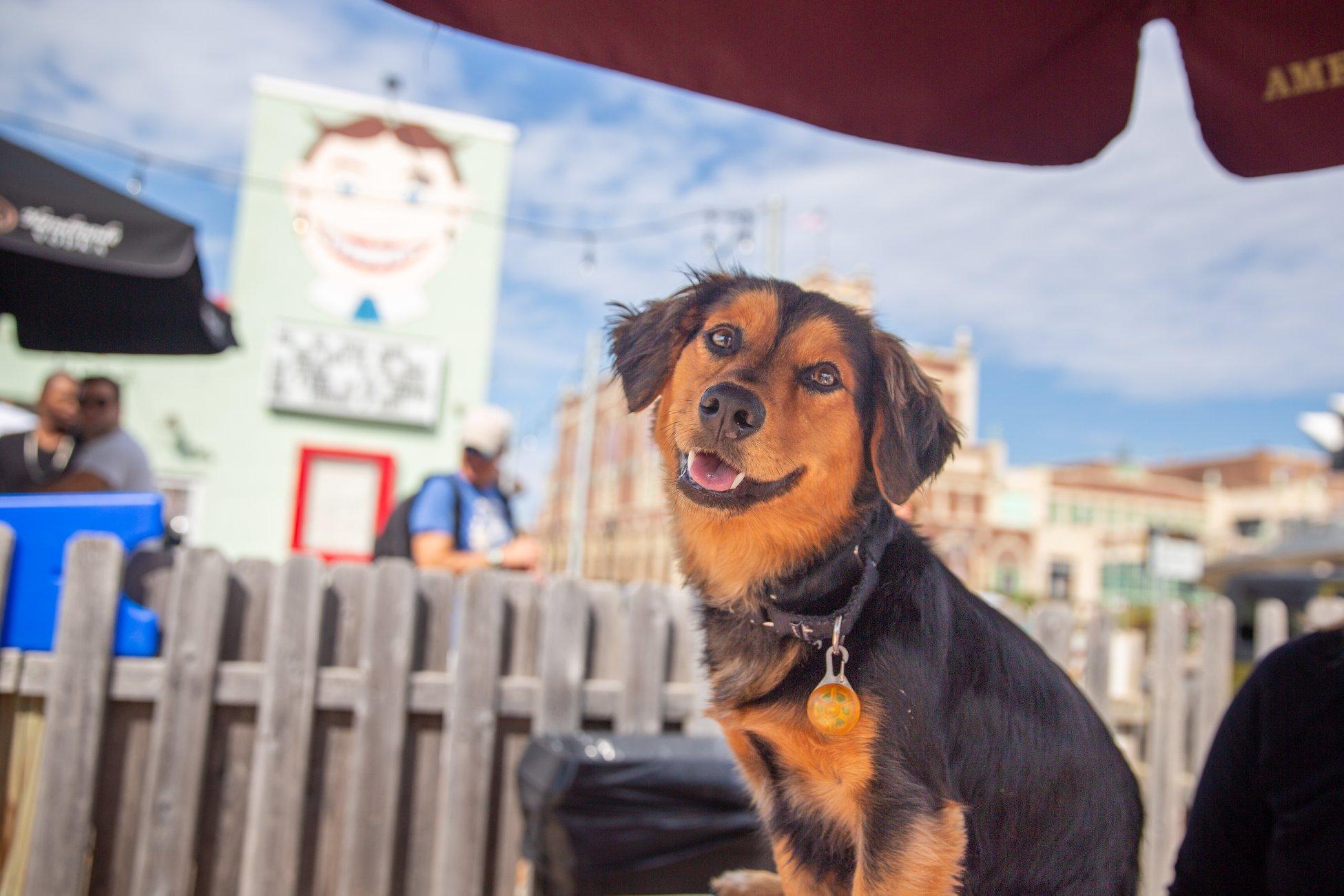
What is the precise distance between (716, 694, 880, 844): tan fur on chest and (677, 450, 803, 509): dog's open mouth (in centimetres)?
24

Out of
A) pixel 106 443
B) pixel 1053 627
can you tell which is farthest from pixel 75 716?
pixel 1053 627

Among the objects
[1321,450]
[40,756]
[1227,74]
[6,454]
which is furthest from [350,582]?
[1321,450]

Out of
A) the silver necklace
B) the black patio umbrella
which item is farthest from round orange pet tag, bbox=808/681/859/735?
the silver necklace

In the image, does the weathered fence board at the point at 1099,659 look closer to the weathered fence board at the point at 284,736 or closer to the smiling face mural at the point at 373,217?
the weathered fence board at the point at 284,736

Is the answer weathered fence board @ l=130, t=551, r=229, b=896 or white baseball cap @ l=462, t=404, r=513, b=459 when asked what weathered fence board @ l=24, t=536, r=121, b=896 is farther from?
white baseball cap @ l=462, t=404, r=513, b=459

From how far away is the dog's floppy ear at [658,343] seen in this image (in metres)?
1.18

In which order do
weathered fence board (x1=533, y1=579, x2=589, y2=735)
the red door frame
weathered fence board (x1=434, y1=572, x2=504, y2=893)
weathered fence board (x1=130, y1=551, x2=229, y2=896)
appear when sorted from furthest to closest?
the red door frame
weathered fence board (x1=533, y1=579, x2=589, y2=735)
weathered fence board (x1=434, y1=572, x2=504, y2=893)
weathered fence board (x1=130, y1=551, x2=229, y2=896)

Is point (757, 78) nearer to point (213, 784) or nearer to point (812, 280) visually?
point (812, 280)

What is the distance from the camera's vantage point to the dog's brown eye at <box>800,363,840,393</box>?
108 centimetres

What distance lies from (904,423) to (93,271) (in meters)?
4.98

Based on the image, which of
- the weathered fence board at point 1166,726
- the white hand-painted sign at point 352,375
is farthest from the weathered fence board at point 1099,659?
the white hand-painted sign at point 352,375

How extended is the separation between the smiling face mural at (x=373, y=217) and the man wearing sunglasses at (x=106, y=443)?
9802 millimetres

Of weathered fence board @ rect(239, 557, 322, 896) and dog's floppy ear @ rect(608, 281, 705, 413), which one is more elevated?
dog's floppy ear @ rect(608, 281, 705, 413)

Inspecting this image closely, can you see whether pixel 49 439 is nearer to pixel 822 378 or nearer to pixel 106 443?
pixel 106 443
